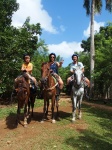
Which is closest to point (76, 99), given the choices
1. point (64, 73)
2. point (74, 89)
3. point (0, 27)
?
point (74, 89)

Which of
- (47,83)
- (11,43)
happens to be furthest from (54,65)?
(11,43)

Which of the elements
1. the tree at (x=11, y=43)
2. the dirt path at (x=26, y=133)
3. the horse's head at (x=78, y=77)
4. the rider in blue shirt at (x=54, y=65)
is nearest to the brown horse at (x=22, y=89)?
the dirt path at (x=26, y=133)

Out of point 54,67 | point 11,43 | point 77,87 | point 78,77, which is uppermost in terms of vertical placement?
point 11,43

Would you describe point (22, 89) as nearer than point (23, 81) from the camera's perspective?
Yes

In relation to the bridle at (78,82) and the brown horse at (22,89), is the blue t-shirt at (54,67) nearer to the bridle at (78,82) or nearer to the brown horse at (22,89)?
the bridle at (78,82)

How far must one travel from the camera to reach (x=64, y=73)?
58.1 meters

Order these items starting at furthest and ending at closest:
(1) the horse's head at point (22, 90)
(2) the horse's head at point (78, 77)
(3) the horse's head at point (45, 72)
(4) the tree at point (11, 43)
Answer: (4) the tree at point (11, 43), (2) the horse's head at point (78, 77), (3) the horse's head at point (45, 72), (1) the horse's head at point (22, 90)

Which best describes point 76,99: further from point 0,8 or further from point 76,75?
point 0,8

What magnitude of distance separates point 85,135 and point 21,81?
10.9 feet

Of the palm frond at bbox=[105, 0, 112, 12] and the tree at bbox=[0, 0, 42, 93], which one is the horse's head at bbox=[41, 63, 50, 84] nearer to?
the tree at bbox=[0, 0, 42, 93]

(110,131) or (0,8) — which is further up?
(0,8)

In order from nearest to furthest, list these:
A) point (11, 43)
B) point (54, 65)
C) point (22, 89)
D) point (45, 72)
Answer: point (22, 89)
point (45, 72)
point (54, 65)
point (11, 43)

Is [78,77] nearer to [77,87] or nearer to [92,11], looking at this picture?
[77,87]

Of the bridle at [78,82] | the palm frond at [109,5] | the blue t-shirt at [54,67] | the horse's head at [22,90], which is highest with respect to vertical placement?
the palm frond at [109,5]
